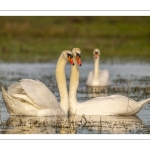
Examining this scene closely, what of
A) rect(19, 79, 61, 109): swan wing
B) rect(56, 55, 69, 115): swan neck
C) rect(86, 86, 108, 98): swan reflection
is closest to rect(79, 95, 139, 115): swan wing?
rect(56, 55, 69, 115): swan neck

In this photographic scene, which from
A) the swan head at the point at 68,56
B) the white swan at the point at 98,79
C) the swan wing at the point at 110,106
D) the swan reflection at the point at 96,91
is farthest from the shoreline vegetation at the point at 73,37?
the swan wing at the point at 110,106

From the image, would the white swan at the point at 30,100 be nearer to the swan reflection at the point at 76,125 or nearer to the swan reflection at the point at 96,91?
the swan reflection at the point at 76,125

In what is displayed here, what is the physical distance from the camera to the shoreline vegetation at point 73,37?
30.6 metres

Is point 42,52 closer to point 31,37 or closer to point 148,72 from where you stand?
point 31,37

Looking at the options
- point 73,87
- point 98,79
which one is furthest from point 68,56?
point 98,79

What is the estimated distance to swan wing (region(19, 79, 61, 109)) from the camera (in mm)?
14945

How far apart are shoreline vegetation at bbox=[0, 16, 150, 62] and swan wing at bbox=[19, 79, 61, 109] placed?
42.4 feet

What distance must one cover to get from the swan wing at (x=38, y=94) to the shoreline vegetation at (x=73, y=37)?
12.9 metres

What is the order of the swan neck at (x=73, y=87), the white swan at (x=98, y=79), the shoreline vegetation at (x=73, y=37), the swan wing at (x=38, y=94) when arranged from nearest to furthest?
the swan wing at (x=38, y=94) < the swan neck at (x=73, y=87) < the white swan at (x=98, y=79) < the shoreline vegetation at (x=73, y=37)

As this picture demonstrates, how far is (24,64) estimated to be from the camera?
26625 millimetres

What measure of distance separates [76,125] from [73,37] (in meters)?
22.6

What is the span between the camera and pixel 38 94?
49.3 feet

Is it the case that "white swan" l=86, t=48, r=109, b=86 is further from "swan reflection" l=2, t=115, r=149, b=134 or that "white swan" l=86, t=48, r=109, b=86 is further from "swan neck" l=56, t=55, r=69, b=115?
"swan reflection" l=2, t=115, r=149, b=134

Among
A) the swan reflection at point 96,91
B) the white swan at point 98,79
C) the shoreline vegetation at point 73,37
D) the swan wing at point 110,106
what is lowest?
the swan wing at point 110,106
